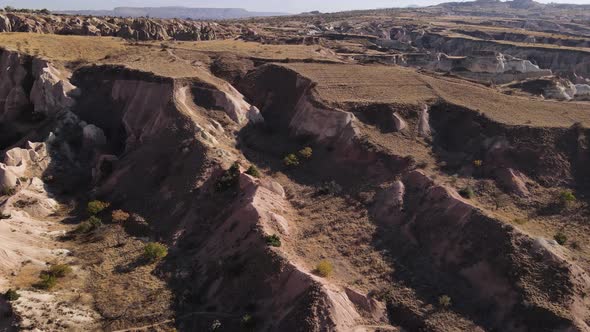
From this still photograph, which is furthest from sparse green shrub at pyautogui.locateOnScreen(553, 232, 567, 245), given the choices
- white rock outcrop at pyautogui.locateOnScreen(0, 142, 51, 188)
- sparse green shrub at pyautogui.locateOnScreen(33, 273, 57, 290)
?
white rock outcrop at pyautogui.locateOnScreen(0, 142, 51, 188)

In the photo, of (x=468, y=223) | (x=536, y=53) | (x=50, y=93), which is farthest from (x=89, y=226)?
(x=536, y=53)

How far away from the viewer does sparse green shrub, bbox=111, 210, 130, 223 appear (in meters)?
43.8

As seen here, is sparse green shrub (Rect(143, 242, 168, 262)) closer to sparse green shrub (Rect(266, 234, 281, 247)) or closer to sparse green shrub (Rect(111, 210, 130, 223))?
sparse green shrub (Rect(111, 210, 130, 223))

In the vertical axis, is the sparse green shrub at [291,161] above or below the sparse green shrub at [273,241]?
above

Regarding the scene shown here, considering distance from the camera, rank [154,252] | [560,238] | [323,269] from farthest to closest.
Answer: [154,252] < [560,238] < [323,269]

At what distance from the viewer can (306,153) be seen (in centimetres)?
5044

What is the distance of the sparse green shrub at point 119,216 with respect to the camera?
43781mm

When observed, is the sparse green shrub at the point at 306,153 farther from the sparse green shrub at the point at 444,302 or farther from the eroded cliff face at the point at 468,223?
the sparse green shrub at the point at 444,302

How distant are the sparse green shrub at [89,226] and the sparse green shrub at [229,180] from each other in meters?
11.7

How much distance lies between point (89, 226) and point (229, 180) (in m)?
13.7

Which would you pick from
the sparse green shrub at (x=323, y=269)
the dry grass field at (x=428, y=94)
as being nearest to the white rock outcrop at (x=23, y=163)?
the dry grass field at (x=428, y=94)

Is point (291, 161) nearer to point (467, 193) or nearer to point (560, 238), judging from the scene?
point (467, 193)

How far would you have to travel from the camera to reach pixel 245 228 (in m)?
38.2

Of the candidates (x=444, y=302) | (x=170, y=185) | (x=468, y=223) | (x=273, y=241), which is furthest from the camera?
(x=170, y=185)
